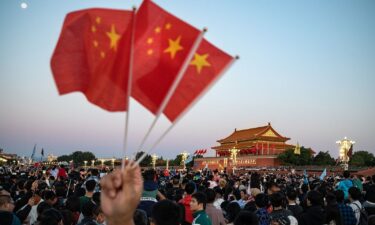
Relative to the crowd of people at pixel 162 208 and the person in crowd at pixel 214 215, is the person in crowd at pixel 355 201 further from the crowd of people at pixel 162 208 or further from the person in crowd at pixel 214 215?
the person in crowd at pixel 214 215

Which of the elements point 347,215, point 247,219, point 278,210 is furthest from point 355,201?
point 247,219

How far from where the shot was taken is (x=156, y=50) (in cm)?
300

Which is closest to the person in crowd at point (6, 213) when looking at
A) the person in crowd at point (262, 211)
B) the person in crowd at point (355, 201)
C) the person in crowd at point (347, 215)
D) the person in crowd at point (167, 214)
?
the person in crowd at point (167, 214)

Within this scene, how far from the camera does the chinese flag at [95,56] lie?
286 cm

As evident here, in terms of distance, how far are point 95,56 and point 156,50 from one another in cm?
53

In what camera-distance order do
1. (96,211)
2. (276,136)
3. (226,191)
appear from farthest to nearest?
(276,136) → (226,191) → (96,211)

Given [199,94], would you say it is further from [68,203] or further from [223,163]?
[223,163]

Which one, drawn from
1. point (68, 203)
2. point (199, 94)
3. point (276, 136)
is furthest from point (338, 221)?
point (276, 136)

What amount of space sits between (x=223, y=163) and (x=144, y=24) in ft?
201

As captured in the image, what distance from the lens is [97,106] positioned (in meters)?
2.92

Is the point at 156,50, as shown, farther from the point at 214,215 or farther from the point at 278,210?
the point at 214,215

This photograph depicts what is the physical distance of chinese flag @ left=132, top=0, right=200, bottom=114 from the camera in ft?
9.48

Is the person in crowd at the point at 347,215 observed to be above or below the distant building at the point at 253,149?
below

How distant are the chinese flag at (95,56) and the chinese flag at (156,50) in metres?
0.15
